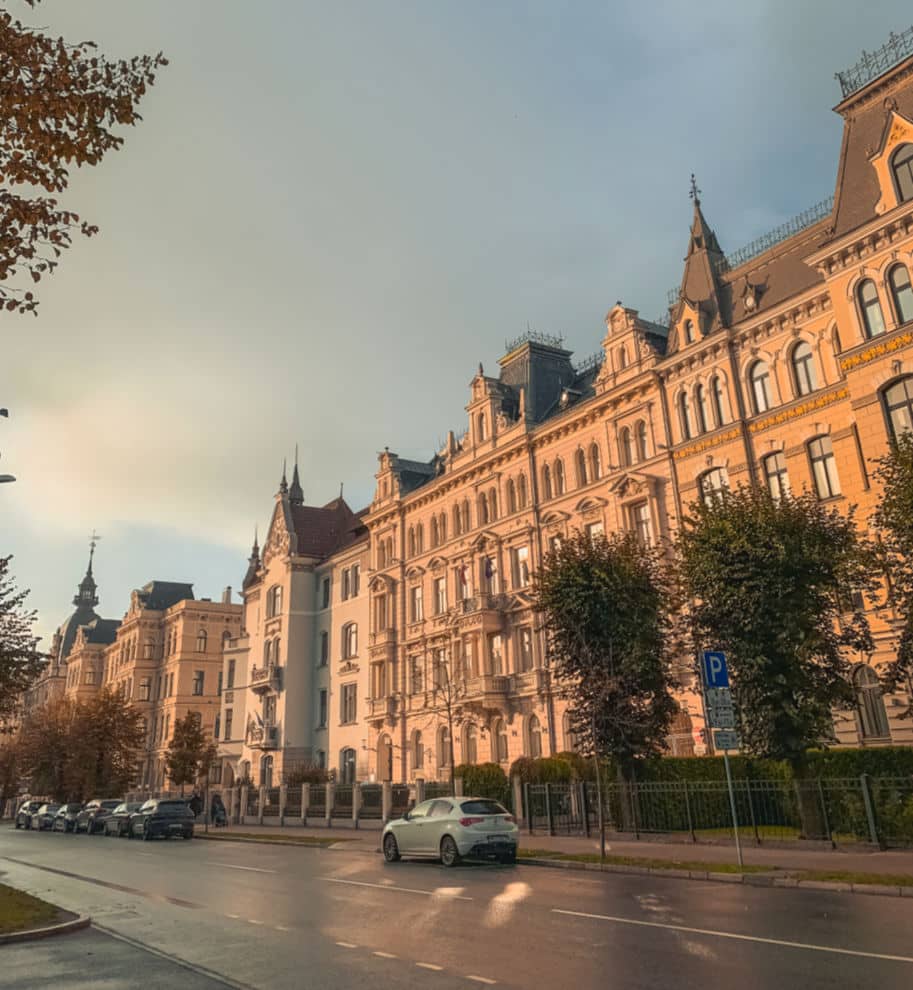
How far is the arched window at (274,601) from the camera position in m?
60.7

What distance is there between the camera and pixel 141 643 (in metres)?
84.8

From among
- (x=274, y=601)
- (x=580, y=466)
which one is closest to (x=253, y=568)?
(x=274, y=601)

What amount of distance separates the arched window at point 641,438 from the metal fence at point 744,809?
45.8 ft

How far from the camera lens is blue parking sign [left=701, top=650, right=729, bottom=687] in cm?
1750

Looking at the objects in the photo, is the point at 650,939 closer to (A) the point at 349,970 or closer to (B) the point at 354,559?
(A) the point at 349,970

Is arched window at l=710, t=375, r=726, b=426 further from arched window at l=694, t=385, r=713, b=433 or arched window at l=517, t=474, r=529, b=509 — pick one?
arched window at l=517, t=474, r=529, b=509

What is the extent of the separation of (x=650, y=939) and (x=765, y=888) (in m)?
5.90

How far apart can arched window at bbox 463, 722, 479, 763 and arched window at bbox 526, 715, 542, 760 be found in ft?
12.8

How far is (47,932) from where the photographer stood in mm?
11422

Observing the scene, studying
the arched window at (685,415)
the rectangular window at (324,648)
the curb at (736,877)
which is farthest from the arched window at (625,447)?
the rectangular window at (324,648)

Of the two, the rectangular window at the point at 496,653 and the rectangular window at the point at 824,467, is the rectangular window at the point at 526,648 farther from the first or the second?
the rectangular window at the point at 824,467

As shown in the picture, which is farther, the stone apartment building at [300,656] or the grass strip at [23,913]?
the stone apartment building at [300,656]

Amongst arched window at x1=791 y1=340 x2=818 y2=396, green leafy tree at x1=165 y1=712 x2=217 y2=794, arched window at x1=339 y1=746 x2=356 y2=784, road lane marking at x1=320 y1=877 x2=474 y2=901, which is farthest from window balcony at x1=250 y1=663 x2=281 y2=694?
road lane marking at x1=320 y1=877 x2=474 y2=901

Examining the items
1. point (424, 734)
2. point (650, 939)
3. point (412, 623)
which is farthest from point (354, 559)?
point (650, 939)
